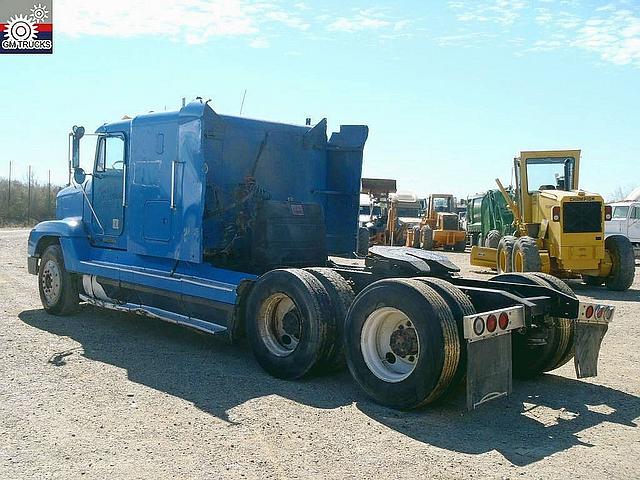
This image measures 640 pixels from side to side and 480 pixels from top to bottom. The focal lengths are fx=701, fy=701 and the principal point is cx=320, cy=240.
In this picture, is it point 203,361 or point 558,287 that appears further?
point 203,361

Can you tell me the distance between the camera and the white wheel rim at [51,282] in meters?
10.4

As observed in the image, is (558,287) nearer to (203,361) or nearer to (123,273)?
(203,361)

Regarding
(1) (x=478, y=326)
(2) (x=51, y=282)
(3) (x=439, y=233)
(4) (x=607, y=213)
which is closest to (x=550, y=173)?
(4) (x=607, y=213)

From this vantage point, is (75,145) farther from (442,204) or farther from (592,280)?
(442,204)

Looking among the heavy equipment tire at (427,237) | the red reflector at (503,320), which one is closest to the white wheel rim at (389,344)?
the red reflector at (503,320)

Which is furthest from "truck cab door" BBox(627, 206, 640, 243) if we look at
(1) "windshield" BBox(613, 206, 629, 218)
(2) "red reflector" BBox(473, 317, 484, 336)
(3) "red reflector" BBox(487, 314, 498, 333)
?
(2) "red reflector" BBox(473, 317, 484, 336)

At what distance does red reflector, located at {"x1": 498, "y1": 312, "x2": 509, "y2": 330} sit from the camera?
5.73 metres

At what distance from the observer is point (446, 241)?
1163 inches

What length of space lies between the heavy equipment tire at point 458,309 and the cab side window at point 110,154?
5380mm

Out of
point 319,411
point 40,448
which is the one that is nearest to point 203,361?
point 319,411

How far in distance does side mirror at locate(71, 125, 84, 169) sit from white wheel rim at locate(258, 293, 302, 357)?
4.36 meters

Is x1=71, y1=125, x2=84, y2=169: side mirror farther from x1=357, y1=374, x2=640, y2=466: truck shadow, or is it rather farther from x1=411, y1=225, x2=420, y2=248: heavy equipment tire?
x1=411, y1=225, x2=420, y2=248: heavy equipment tire

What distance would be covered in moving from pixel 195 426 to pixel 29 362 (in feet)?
9.50

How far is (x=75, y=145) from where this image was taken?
9.98 m
